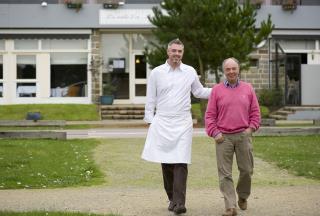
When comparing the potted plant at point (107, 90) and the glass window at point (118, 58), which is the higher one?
the glass window at point (118, 58)

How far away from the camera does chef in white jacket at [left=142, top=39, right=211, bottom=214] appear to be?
715 centimetres

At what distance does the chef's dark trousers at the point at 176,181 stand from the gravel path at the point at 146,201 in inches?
7.6

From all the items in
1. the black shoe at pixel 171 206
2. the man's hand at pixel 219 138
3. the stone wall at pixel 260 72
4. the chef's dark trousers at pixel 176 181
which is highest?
the stone wall at pixel 260 72

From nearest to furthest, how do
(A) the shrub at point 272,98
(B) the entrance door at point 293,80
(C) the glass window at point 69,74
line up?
(A) the shrub at point 272,98 → (B) the entrance door at point 293,80 → (C) the glass window at point 69,74

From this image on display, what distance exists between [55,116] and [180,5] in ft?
25.4

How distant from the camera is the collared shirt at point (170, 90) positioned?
7.27 m

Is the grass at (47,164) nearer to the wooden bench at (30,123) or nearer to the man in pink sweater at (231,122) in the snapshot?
the man in pink sweater at (231,122)

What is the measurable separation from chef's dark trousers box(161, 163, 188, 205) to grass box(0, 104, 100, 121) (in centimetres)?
1866

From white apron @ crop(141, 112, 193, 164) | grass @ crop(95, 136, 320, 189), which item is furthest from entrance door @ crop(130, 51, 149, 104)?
white apron @ crop(141, 112, 193, 164)

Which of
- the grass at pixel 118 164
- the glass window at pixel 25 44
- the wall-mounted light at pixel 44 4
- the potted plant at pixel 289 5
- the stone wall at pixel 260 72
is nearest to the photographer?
the grass at pixel 118 164

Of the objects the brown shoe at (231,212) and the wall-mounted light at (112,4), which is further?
the wall-mounted light at (112,4)

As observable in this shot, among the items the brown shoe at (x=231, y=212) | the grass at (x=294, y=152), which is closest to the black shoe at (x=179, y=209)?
the brown shoe at (x=231, y=212)

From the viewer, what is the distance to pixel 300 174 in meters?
10.6

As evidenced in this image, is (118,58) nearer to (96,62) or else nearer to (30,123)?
(96,62)
